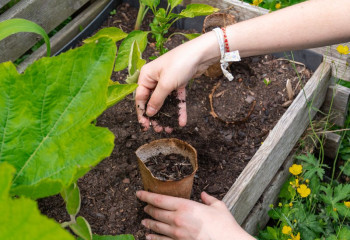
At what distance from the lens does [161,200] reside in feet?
5.36

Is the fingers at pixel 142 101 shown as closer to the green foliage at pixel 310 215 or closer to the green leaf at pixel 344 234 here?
the green foliage at pixel 310 215

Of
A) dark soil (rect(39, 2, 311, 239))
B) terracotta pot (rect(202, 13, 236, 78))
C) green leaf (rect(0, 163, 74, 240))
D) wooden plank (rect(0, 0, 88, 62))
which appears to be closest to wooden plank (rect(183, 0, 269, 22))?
terracotta pot (rect(202, 13, 236, 78))

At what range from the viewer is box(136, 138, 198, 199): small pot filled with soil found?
5.37ft

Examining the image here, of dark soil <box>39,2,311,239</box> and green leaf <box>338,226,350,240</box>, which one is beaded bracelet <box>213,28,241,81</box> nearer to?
dark soil <box>39,2,311,239</box>

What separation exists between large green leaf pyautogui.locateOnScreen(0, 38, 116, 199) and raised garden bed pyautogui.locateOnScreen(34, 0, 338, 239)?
975 mm

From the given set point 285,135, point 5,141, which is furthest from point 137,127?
point 5,141

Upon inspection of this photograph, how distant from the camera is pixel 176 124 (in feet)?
6.67

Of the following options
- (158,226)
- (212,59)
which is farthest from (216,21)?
(158,226)

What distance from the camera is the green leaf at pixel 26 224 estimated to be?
22.5 inches

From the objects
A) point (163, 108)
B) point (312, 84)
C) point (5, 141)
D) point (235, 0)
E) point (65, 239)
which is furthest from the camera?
point (235, 0)

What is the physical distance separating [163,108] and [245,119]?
474mm

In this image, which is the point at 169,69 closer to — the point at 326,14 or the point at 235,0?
the point at 326,14

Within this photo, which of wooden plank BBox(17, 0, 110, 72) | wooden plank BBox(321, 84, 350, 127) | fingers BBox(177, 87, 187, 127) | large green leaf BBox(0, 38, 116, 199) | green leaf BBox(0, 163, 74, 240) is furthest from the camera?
wooden plank BBox(321, 84, 350, 127)

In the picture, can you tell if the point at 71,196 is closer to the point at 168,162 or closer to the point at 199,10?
the point at 168,162
